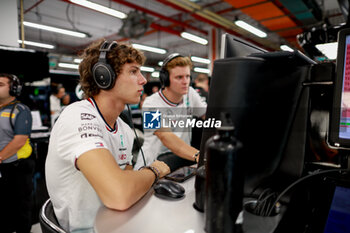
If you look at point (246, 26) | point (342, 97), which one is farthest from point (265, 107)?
point (246, 26)

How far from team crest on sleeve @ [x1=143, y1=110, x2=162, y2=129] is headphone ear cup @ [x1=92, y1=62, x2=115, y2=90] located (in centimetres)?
76

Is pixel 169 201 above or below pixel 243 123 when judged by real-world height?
below

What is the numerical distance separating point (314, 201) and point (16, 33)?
4.08m

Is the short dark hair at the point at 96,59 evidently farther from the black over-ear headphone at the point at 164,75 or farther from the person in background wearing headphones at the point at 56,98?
the person in background wearing headphones at the point at 56,98

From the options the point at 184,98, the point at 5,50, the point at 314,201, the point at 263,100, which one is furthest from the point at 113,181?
the point at 5,50

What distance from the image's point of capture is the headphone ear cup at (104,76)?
1.11 m

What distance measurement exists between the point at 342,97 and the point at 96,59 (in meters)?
1.12

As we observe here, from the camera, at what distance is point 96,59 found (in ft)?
4.04

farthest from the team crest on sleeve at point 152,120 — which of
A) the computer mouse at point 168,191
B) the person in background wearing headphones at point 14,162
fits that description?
the person in background wearing headphones at point 14,162

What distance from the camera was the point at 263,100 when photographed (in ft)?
2.12

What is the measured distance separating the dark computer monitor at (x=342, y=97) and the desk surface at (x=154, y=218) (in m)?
0.50

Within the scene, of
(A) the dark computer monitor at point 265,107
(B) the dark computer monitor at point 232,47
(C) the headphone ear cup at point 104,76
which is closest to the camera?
(A) the dark computer monitor at point 265,107

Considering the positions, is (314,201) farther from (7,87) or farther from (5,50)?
(5,50)

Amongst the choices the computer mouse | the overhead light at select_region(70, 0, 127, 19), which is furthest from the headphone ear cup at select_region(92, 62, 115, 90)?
the overhead light at select_region(70, 0, 127, 19)
